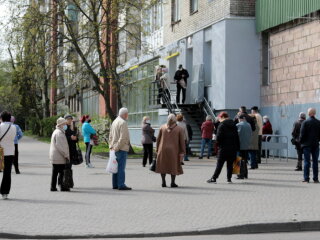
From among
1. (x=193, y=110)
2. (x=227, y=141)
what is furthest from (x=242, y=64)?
(x=227, y=141)

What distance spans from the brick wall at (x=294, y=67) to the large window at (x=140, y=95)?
12.8 meters

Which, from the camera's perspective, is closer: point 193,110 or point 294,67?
point 294,67

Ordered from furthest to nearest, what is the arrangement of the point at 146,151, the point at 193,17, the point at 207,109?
the point at 193,17 → the point at 207,109 → the point at 146,151

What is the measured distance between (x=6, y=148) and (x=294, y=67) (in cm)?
1616

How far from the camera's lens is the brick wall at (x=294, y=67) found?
2559cm

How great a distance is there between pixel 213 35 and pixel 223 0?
179 centimetres

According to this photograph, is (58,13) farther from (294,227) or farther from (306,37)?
(294,227)

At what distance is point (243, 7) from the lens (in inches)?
1198

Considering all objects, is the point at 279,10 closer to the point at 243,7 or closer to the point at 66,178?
the point at 243,7

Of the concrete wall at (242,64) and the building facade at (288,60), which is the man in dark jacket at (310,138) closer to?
the building facade at (288,60)

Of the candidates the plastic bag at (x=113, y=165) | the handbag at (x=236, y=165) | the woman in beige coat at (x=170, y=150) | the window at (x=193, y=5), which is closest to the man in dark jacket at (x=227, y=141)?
the handbag at (x=236, y=165)

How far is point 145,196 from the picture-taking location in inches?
554

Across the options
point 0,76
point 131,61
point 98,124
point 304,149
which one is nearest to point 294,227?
point 304,149

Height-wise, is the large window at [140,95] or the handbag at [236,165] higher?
the large window at [140,95]
